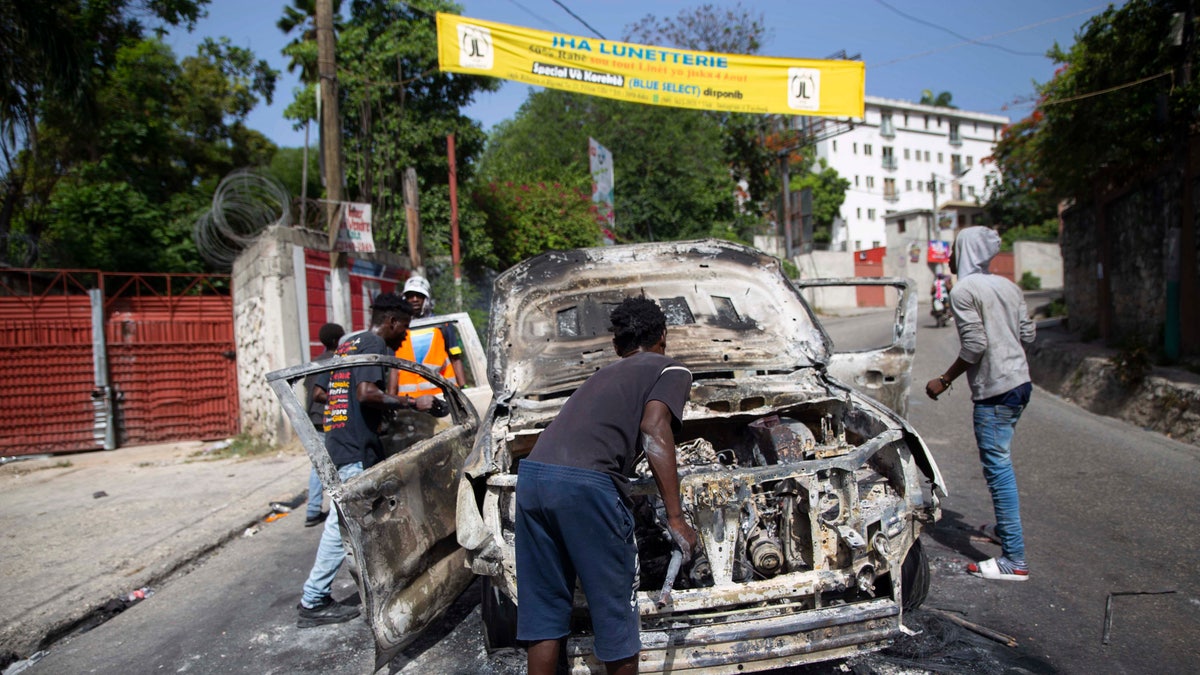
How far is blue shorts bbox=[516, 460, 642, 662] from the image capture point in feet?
7.38

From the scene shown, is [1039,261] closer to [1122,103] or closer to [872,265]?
[872,265]

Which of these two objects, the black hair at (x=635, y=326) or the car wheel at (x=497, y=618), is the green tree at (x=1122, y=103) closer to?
the black hair at (x=635, y=326)

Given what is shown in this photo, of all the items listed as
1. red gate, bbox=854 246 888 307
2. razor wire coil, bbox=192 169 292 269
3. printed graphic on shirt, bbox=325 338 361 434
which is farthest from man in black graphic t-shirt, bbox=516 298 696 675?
red gate, bbox=854 246 888 307

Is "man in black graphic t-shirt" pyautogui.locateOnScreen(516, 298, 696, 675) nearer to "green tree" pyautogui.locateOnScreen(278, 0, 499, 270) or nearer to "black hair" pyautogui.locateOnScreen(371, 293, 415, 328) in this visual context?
"black hair" pyautogui.locateOnScreen(371, 293, 415, 328)

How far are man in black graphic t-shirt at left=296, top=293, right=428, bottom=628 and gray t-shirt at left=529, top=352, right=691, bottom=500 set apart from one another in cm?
171

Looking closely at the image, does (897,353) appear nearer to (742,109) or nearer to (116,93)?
(742,109)

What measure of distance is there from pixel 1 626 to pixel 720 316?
4.41 metres

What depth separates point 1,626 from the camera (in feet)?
12.7

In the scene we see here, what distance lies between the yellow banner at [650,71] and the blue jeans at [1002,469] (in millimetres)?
8371

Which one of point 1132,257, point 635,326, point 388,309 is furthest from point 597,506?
point 1132,257

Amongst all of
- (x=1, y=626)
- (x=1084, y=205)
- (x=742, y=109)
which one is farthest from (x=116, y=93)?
(x=1084, y=205)

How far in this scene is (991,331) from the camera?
13.3 feet

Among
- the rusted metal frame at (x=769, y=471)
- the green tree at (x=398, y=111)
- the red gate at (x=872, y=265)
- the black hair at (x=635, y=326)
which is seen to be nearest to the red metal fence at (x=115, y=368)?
the green tree at (x=398, y=111)

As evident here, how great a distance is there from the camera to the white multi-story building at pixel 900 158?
59.8 meters
